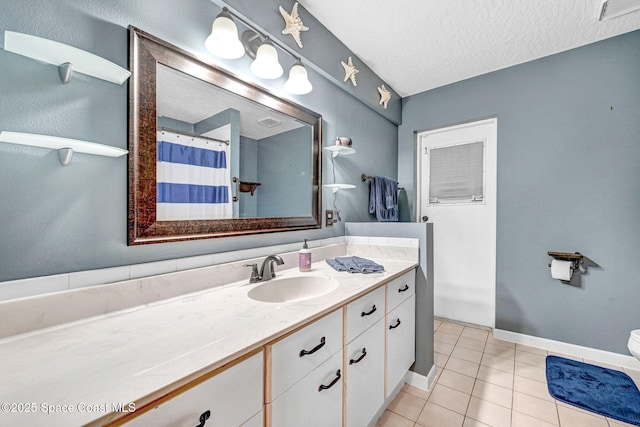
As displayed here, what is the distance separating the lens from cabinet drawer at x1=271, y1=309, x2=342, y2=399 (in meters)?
A: 0.76

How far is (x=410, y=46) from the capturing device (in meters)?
2.10

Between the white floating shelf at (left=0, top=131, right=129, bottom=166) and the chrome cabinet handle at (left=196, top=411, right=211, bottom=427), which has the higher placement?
the white floating shelf at (left=0, top=131, right=129, bottom=166)

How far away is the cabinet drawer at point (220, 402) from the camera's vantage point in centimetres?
52

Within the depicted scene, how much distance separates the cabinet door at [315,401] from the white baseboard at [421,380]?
3.19 feet

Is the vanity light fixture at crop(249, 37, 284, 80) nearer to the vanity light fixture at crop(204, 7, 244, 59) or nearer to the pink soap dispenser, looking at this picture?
the vanity light fixture at crop(204, 7, 244, 59)

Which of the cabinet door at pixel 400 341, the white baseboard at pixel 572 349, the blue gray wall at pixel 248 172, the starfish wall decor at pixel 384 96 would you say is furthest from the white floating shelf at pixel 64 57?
the white baseboard at pixel 572 349

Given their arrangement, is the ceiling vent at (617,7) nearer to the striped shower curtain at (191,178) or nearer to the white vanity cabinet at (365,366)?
the white vanity cabinet at (365,366)

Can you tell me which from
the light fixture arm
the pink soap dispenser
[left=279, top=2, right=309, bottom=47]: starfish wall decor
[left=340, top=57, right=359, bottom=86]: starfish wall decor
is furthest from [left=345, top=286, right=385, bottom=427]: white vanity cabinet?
[left=340, top=57, right=359, bottom=86]: starfish wall decor

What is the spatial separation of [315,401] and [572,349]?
2.49 metres

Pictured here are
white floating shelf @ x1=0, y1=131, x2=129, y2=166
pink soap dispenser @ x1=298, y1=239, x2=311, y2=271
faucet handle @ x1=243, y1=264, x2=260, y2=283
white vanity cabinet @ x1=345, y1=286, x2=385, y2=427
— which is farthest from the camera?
pink soap dispenser @ x1=298, y1=239, x2=311, y2=271

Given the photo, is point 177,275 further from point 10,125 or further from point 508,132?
point 508,132

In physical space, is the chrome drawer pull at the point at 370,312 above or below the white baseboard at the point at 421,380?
above

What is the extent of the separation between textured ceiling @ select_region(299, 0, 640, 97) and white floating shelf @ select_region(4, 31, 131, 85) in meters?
1.33

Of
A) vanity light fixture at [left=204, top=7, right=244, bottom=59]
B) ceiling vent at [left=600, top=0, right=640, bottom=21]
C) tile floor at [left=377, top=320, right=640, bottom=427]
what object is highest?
ceiling vent at [left=600, top=0, right=640, bottom=21]
